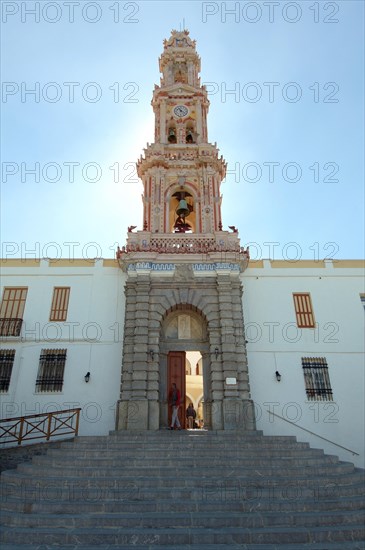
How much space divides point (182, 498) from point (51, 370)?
30.8 feet

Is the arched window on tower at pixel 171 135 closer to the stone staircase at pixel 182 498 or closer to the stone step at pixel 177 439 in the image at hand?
the stone step at pixel 177 439

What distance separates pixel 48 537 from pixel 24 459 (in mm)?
6406

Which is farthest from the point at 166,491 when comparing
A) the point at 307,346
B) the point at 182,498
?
the point at 307,346

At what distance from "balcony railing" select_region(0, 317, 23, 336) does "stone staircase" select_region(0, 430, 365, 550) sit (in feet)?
23.1

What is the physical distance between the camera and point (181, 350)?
1484 cm

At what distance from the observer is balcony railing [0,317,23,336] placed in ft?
51.1

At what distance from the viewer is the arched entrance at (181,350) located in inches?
553

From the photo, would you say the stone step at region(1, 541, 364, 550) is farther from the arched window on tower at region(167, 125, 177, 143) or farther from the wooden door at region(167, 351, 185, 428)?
the arched window on tower at region(167, 125, 177, 143)

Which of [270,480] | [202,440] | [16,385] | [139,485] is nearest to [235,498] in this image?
[270,480]

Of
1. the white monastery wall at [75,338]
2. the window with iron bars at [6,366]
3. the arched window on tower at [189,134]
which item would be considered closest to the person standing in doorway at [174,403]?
the white monastery wall at [75,338]

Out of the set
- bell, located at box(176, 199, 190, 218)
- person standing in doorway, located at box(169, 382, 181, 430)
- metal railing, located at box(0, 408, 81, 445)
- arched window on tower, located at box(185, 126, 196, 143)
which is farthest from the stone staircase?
arched window on tower, located at box(185, 126, 196, 143)

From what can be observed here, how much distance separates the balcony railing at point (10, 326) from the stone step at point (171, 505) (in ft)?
29.9

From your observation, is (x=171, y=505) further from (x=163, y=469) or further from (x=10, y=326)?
(x=10, y=326)

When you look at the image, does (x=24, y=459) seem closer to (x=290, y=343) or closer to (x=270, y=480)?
(x=270, y=480)
